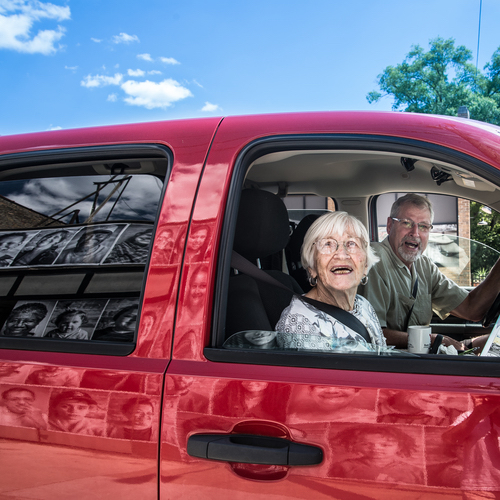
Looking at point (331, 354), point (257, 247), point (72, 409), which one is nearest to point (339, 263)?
point (257, 247)

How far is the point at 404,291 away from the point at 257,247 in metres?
1.42

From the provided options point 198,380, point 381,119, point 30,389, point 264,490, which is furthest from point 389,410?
point 30,389

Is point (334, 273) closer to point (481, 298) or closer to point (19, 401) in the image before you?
point (19, 401)

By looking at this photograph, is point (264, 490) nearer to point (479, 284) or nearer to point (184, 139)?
point (184, 139)

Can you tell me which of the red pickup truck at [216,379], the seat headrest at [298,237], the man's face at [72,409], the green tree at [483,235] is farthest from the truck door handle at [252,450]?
the seat headrest at [298,237]

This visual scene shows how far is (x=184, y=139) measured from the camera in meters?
1.30

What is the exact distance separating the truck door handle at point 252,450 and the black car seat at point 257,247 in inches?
17.3

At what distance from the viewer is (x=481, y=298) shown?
8.07 feet

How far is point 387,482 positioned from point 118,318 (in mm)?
1038

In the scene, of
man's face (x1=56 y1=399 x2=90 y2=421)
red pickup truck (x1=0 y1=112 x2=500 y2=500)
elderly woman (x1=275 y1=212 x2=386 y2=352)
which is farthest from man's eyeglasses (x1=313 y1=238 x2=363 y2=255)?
man's face (x1=56 y1=399 x2=90 y2=421)

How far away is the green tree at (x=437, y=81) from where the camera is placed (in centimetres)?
2358

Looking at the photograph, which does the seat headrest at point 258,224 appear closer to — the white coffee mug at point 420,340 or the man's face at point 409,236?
the white coffee mug at point 420,340

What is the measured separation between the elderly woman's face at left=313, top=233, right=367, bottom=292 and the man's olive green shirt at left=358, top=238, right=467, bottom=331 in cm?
89

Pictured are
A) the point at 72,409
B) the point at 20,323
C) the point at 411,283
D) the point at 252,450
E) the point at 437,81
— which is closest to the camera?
the point at 252,450
